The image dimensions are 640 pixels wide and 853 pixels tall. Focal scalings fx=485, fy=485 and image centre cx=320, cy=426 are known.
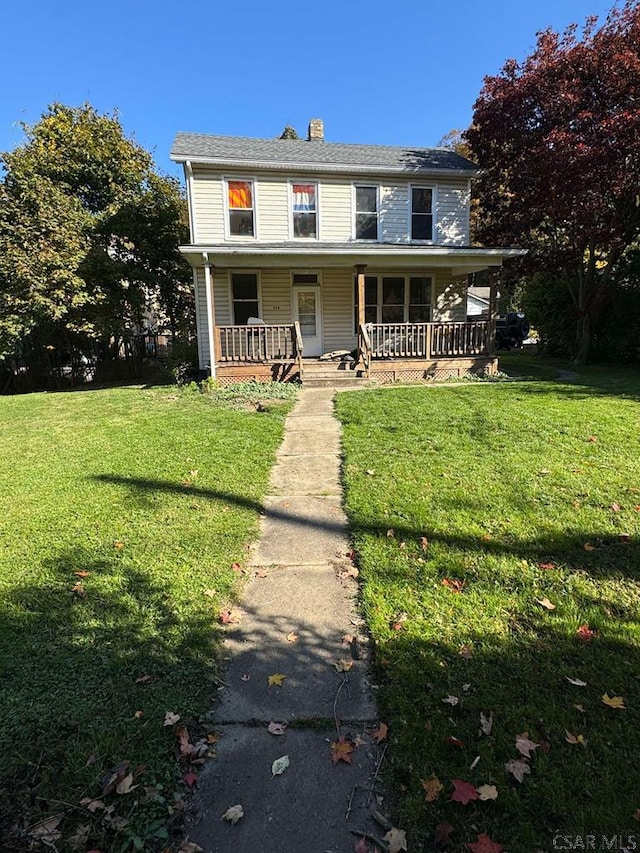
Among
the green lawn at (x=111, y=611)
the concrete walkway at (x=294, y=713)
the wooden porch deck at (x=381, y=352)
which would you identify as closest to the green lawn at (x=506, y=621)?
the concrete walkway at (x=294, y=713)

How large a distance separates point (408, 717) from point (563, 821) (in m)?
0.68

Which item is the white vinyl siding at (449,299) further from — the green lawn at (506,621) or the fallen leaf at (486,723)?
the fallen leaf at (486,723)

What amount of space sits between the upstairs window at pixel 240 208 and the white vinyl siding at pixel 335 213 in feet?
6.89

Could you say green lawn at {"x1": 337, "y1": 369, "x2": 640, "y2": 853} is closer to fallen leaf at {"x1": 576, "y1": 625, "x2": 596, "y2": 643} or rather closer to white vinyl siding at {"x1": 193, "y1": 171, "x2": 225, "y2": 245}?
fallen leaf at {"x1": 576, "y1": 625, "x2": 596, "y2": 643}

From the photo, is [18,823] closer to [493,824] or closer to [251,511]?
[493,824]

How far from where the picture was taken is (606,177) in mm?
12445

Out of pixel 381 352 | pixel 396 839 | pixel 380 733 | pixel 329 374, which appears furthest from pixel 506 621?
pixel 381 352

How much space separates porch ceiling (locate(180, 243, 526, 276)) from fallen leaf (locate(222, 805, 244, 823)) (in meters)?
11.6

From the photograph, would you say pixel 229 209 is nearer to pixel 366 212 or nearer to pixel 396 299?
pixel 366 212

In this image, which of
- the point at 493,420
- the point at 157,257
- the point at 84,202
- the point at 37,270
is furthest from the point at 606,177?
the point at 84,202

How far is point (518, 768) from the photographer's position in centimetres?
193

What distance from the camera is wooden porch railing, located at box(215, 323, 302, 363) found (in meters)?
12.6

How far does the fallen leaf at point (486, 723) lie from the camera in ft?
6.95

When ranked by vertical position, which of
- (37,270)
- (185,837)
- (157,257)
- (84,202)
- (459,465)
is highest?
(84,202)
